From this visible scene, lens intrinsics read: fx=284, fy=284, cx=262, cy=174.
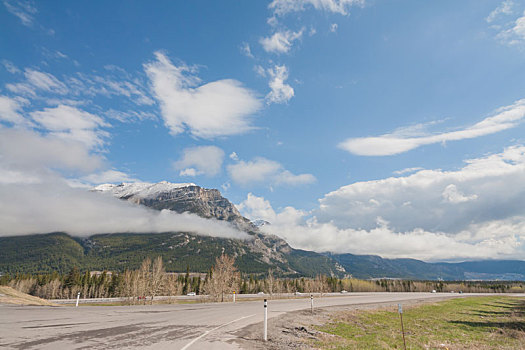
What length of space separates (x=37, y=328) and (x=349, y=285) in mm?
163350

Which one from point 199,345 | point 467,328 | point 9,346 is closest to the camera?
point 9,346

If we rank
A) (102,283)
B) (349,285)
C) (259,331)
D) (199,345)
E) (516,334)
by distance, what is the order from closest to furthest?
(199,345) → (259,331) → (516,334) → (102,283) → (349,285)

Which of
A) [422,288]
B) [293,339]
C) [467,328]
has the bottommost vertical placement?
[422,288]

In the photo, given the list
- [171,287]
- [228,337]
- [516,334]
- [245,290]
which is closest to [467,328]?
[516,334]

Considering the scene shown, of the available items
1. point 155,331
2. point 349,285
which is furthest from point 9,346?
point 349,285

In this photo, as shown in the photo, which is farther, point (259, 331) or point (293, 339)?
point (259, 331)

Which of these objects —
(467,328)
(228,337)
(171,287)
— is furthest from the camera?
(171,287)

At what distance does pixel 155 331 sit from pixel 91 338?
3.04 meters

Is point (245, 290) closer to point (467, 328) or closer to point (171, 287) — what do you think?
point (171, 287)

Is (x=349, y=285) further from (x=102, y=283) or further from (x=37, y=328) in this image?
(x=37, y=328)

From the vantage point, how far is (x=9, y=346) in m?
9.61

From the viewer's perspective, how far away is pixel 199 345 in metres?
11.0

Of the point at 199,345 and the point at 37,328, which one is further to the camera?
the point at 37,328

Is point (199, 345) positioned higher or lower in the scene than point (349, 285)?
higher
